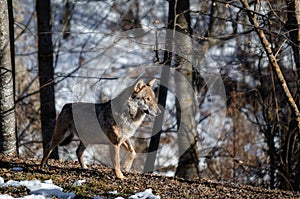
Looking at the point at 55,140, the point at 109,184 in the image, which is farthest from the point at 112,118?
the point at 109,184

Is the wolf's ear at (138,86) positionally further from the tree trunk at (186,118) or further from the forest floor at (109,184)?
the tree trunk at (186,118)

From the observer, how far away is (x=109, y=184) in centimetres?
758

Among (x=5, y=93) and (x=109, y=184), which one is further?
(x=5, y=93)

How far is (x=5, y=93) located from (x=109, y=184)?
314 cm

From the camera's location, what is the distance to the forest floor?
7.11m

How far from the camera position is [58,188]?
23.0 feet

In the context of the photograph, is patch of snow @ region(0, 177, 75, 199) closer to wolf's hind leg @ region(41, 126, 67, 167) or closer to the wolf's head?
wolf's hind leg @ region(41, 126, 67, 167)

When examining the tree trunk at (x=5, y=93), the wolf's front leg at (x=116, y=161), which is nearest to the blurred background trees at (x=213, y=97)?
the tree trunk at (x=5, y=93)

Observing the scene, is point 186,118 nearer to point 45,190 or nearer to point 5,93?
point 5,93

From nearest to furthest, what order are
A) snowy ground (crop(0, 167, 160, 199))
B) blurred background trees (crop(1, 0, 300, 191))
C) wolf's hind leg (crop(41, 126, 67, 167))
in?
1. snowy ground (crop(0, 167, 160, 199))
2. wolf's hind leg (crop(41, 126, 67, 167))
3. blurred background trees (crop(1, 0, 300, 191))

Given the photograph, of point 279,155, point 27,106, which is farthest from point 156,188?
point 27,106

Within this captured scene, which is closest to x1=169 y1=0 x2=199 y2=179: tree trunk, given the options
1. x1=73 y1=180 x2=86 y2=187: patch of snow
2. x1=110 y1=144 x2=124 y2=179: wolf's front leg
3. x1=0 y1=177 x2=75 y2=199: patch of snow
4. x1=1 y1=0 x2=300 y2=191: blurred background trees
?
x1=1 y1=0 x2=300 y2=191: blurred background trees

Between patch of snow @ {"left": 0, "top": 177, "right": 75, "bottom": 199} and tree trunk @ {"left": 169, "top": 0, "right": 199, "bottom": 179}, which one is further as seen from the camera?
tree trunk @ {"left": 169, "top": 0, "right": 199, "bottom": 179}

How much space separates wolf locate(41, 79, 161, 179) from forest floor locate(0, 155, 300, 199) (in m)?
0.41
